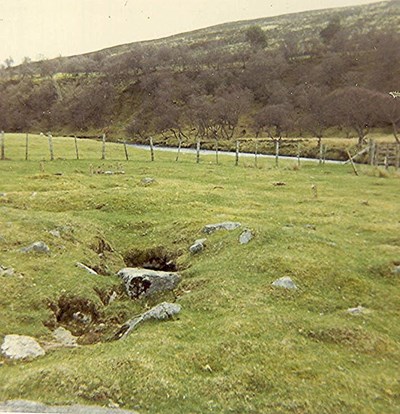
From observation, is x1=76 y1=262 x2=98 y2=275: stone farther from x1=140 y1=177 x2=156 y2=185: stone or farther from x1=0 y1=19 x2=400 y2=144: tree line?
x1=0 y1=19 x2=400 y2=144: tree line

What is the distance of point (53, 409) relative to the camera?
26.5 feet

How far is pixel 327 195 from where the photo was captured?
27234 mm

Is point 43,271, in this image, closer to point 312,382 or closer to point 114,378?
point 114,378

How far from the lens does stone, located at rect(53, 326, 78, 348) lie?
37.6 feet

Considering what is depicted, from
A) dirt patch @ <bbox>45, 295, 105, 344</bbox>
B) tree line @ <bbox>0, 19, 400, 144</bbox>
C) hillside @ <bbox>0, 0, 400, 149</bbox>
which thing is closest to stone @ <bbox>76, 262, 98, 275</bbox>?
dirt patch @ <bbox>45, 295, 105, 344</bbox>

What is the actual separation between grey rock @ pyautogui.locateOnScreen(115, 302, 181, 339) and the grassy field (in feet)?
1.09

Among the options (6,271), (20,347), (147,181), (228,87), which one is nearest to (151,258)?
(6,271)

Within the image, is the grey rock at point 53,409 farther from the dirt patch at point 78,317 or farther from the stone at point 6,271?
the stone at point 6,271

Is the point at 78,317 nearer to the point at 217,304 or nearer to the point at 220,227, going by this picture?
the point at 217,304

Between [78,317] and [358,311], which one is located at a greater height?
[358,311]

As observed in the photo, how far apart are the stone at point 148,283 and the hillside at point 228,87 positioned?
6742 cm

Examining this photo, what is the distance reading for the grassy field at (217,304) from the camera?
28.2 ft

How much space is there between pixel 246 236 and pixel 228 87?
111179 millimetres

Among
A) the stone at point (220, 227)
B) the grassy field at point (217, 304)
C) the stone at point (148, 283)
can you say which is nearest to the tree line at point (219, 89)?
the grassy field at point (217, 304)
